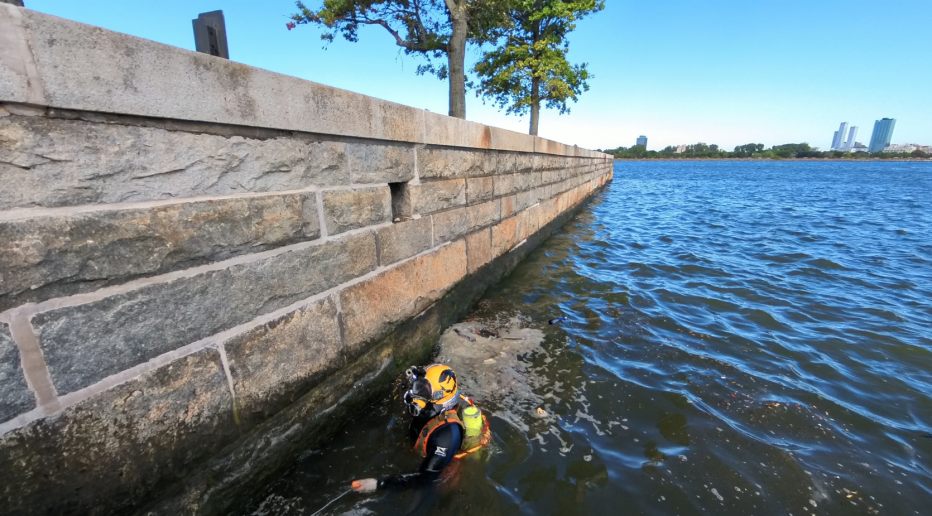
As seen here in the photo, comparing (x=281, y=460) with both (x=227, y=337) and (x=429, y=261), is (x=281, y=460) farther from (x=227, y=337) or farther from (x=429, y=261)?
(x=429, y=261)

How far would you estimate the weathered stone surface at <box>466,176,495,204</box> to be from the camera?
15.5 ft

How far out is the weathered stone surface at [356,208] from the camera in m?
2.64

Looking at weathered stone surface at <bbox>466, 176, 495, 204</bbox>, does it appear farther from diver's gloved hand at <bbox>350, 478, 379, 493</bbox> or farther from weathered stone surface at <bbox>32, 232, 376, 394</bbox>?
diver's gloved hand at <bbox>350, 478, 379, 493</bbox>

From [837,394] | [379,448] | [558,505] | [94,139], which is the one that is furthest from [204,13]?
[837,394]

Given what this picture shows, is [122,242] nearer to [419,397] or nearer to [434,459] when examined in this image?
[419,397]

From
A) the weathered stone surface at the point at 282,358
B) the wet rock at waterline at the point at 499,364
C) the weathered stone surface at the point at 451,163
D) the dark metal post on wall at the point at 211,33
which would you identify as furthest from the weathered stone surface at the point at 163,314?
the wet rock at waterline at the point at 499,364

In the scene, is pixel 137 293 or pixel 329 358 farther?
pixel 329 358

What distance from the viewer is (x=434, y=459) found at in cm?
246

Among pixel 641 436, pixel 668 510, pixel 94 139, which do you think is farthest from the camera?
pixel 641 436

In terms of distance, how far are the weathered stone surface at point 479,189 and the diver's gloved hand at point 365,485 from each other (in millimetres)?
3173

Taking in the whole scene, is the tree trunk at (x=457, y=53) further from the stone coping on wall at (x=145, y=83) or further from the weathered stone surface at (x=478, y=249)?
the stone coping on wall at (x=145, y=83)

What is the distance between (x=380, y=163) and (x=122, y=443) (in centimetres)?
226

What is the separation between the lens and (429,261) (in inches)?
154

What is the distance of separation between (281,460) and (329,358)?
2.21 feet
